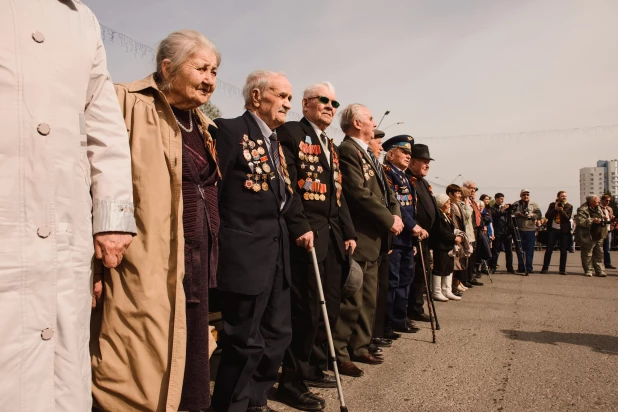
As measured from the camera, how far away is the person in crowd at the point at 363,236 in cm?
468

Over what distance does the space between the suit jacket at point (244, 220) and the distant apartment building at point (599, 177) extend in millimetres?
153885

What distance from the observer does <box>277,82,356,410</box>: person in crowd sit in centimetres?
380

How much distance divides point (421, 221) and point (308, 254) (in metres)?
3.34

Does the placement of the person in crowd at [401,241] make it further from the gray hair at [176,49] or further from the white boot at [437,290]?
the gray hair at [176,49]

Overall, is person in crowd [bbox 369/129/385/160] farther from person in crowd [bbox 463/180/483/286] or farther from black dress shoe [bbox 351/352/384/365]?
person in crowd [bbox 463/180/483/286]

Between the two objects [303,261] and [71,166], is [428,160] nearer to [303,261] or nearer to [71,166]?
[303,261]

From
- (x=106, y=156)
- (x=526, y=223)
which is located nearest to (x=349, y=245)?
(x=106, y=156)

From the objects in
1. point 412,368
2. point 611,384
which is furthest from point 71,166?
point 611,384

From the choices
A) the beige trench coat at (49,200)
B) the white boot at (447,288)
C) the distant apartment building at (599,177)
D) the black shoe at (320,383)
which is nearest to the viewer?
the beige trench coat at (49,200)

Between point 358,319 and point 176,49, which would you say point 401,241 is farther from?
point 176,49

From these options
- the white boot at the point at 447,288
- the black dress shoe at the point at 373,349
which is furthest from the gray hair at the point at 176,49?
the white boot at the point at 447,288

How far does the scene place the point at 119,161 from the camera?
6.82 feet

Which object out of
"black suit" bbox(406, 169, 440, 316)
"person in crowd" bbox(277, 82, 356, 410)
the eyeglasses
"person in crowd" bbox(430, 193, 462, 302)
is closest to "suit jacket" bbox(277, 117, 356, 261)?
"person in crowd" bbox(277, 82, 356, 410)

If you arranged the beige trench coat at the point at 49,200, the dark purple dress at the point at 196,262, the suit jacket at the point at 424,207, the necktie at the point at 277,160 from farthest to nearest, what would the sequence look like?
1. the suit jacket at the point at 424,207
2. the necktie at the point at 277,160
3. the dark purple dress at the point at 196,262
4. the beige trench coat at the point at 49,200
